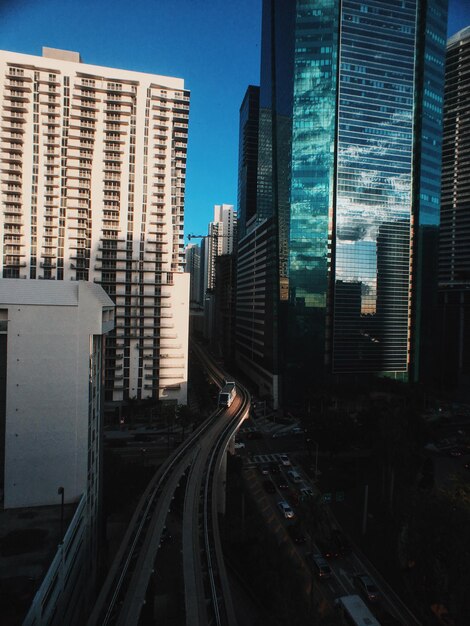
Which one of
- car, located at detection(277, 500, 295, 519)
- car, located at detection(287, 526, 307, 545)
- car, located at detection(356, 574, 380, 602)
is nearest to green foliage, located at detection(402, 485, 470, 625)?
car, located at detection(356, 574, 380, 602)

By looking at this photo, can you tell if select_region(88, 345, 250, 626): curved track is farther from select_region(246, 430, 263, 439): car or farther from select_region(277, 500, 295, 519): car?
select_region(246, 430, 263, 439): car

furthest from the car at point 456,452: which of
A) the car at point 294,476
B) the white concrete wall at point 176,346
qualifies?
the white concrete wall at point 176,346

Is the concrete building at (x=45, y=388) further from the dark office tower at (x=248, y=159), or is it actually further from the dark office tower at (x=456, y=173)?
the dark office tower at (x=456, y=173)

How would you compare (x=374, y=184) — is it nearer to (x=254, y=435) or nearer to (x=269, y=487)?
(x=254, y=435)

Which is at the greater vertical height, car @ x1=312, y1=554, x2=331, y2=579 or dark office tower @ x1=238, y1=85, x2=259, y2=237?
dark office tower @ x1=238, y1=85, x2=259, y2=237

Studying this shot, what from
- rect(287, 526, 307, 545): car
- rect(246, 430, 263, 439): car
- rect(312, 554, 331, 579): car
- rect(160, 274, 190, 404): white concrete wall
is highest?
rect(160, 274, 190, 404): white concrete wall

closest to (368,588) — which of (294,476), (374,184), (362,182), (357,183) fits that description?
(294,476)
